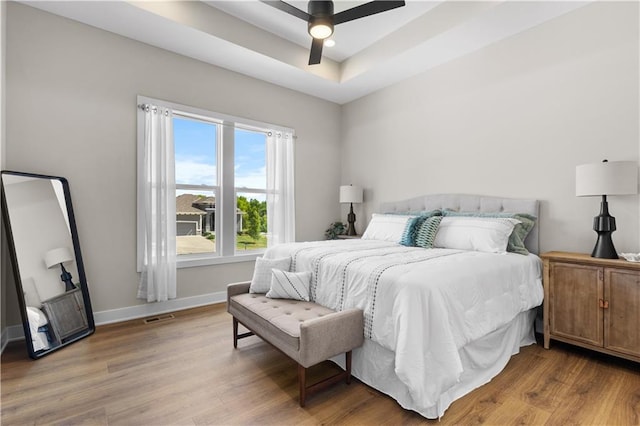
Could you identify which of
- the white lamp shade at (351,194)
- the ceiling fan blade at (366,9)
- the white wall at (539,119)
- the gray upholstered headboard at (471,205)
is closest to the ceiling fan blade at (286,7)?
the ceiling fan blade at (366,9)

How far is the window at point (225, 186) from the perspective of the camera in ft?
12.7

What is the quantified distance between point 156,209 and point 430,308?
3.06 metres

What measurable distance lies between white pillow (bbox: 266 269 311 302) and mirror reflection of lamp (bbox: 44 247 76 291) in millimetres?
1893

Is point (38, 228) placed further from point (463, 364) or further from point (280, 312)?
point (463, 364)

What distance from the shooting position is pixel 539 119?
311 cm

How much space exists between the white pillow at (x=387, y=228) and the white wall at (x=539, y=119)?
0.75m

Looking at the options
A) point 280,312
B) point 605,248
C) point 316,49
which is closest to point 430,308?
point 280,312

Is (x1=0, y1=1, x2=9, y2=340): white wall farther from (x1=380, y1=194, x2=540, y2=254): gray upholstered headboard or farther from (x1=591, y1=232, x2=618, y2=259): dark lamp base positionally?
(x1=591, y1=232, x2=618, y2=259): dark lamp base

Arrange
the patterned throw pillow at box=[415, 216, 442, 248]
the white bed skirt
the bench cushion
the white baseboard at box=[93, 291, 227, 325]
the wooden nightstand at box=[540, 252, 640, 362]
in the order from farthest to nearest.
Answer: the white baseboard at box=[93, 291, 227, 325] → the patterned throw pillow at box=[415, 216, 442, 248] → the wooden nightstand at box=[540, 252, 640, 362] → the bench cushion → the white bed skirt

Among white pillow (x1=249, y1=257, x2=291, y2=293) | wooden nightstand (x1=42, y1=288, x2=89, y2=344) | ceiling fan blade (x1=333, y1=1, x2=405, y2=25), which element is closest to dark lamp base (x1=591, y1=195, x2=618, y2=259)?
ceiling fan blade (x1=333, y1=1, x2=405, y2=25)

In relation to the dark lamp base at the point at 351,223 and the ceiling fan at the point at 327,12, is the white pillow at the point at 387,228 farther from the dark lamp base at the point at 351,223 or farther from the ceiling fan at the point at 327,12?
the ceiling fan at the point at 327,12

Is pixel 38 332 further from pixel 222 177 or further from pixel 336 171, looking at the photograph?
pixel 336 171

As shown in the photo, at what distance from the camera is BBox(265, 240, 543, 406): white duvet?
1.73 meters

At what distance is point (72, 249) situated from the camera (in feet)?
9.68
